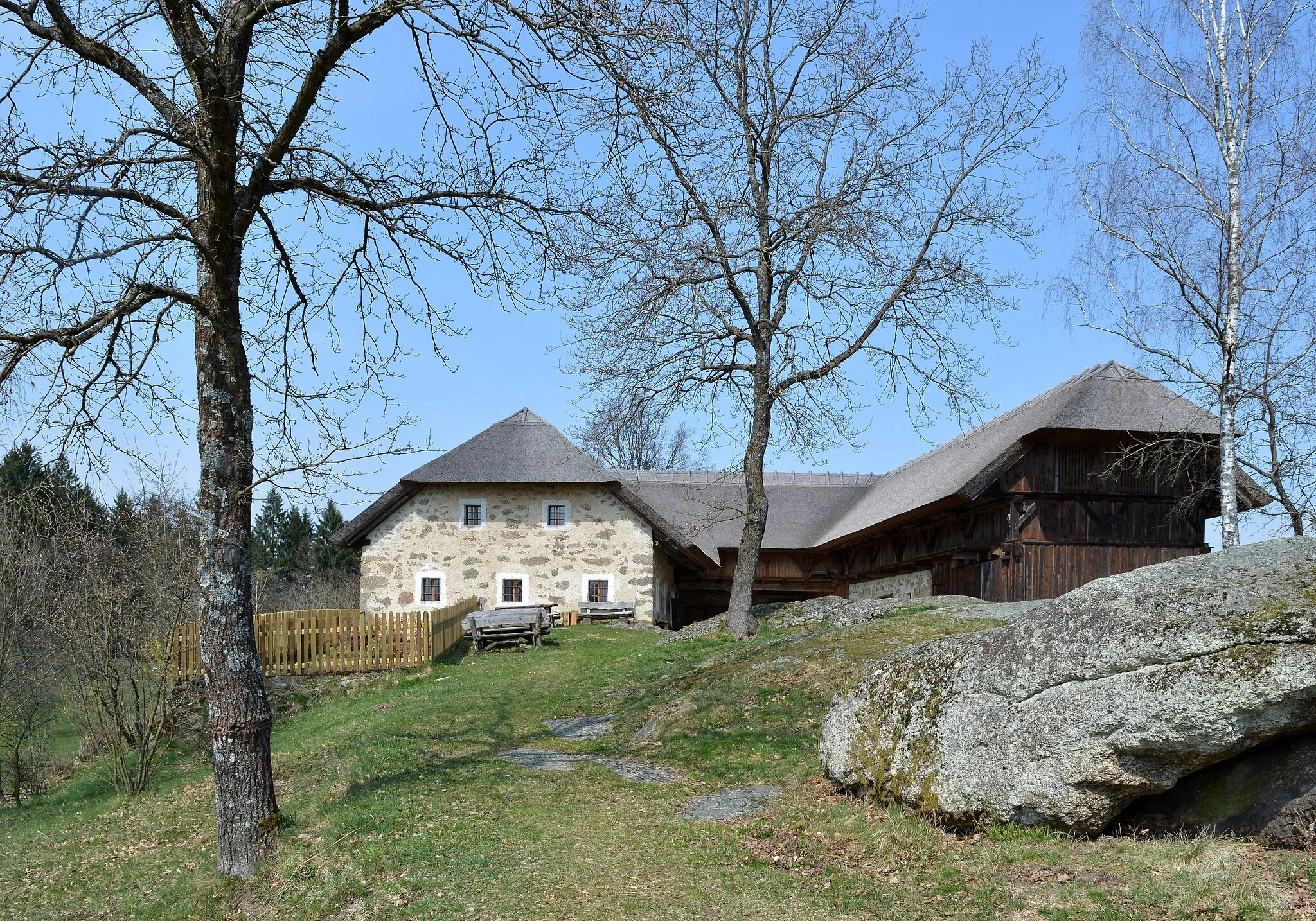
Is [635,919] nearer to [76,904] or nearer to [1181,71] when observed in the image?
[76,904]

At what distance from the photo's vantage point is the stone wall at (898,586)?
27.0 m

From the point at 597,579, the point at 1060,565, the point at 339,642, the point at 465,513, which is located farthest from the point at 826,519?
the point at 339,642

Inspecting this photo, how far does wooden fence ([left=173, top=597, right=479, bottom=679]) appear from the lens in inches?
785

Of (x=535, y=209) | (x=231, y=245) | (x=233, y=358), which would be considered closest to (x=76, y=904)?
(x=233, y=358)

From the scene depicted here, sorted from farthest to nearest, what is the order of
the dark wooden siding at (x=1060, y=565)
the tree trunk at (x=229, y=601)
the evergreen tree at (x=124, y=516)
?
the dark wooden siding at (x=1060, y=565), the evergreen tree at (x=124, y=516), the tree trunk at (x=229, y=601)

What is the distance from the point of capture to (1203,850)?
5.57 meters

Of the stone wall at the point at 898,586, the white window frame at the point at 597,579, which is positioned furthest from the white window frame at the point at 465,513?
the stone wall at the point at 898,586

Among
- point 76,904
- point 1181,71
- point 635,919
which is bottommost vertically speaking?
point 76,904

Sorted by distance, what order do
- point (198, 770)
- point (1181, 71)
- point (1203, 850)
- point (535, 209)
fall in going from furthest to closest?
point (1181, 71) → point (198, 770) → point (535, 209) → point (1203, 850)

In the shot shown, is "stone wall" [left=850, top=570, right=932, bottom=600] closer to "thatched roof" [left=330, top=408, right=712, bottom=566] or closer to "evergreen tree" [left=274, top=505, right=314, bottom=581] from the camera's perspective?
"thatched roof" [left=330, top=408, right=712, bottom=566]

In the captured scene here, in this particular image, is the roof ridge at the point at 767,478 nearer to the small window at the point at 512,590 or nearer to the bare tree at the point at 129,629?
the small window at the point at 512,590

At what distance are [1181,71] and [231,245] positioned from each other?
15.2m

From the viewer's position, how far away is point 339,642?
20.1m

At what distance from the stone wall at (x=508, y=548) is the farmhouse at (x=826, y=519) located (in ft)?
0.15
